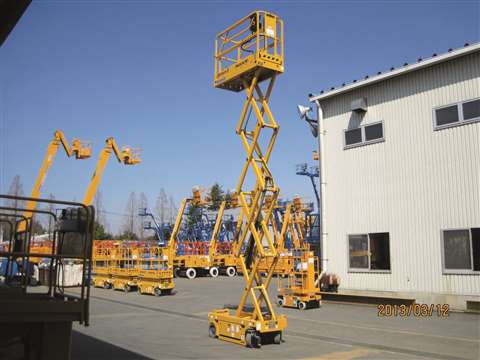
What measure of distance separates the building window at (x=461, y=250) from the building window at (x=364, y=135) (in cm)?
429

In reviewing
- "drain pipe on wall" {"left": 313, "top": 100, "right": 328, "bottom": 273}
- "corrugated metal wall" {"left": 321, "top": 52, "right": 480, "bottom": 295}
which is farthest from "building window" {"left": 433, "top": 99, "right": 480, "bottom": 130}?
"drain pipe on wall" {"left": 313, "top": 100, "right": 328, "bottom": 273}

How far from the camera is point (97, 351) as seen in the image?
904cm

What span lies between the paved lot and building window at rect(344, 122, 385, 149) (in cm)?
607

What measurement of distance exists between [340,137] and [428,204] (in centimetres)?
456

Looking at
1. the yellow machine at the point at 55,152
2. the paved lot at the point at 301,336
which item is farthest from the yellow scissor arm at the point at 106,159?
the paved lot at the point at 301,336

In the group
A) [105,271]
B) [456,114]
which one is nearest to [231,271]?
[105,271]

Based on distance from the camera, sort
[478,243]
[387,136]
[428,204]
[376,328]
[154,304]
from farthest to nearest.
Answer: [154,304] < [387,136] < [428,204] < [478,243] < [376,328]

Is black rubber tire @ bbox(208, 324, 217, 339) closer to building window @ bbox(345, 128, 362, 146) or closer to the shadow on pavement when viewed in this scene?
the shadow on pavement

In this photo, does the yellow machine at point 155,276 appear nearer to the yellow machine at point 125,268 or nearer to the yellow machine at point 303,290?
the yellow machine at point 125,268

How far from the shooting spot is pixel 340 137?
18.1 meters

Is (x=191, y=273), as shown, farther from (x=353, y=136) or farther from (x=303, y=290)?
(x=353, y=136)

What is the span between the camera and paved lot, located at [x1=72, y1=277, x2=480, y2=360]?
8.89 metres

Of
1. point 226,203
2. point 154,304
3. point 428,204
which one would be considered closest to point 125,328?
point 154,304

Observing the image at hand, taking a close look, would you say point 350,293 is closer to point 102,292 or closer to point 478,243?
point 478,243
